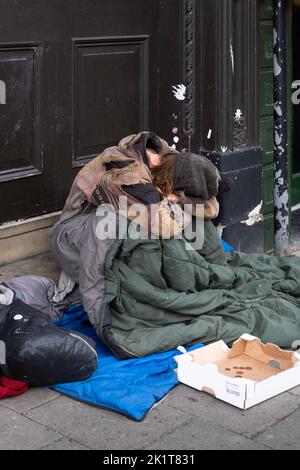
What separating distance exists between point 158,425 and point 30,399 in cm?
A: 63

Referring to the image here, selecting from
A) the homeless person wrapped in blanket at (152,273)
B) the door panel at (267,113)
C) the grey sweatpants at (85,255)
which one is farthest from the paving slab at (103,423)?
the door panel at (267,113)

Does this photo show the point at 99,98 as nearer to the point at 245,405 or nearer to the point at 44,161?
the point at 44,161

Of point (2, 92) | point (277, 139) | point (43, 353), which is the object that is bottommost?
point (43, 353)

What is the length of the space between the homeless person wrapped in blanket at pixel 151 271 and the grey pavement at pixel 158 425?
0.48m

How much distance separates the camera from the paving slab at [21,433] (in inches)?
148

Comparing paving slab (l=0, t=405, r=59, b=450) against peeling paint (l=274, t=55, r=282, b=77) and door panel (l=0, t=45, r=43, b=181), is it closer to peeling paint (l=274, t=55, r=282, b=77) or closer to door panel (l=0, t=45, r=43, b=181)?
door panel (l=0, t=45, r=43, b=181)

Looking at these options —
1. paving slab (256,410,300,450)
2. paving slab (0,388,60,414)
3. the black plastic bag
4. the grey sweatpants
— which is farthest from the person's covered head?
paving slab (256,410,300,450)

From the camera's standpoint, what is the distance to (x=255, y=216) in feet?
20.3

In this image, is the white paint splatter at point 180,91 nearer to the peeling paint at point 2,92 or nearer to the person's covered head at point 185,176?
the person's covered head at point 185,176

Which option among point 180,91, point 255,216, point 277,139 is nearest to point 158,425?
point 255,216

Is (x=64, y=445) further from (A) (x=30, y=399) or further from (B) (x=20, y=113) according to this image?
(B) (x=20, y=113)

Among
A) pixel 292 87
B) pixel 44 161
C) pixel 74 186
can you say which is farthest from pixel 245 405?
pixel 292 87

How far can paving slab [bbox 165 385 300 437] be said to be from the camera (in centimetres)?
399

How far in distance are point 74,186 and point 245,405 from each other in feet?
5.36
